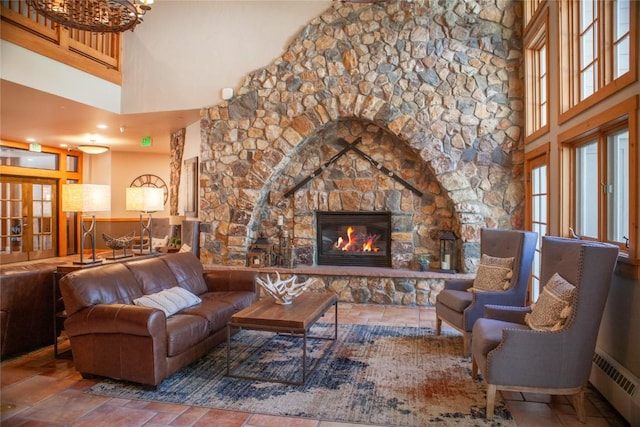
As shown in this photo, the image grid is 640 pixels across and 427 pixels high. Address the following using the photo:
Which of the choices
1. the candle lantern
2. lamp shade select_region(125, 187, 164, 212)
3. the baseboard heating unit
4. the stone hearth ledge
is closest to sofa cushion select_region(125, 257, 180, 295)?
lamp shade select_region(125, 187, 164, 212)

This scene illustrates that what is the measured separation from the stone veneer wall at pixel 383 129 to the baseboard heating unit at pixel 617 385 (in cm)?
251

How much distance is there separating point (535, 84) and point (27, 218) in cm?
1003

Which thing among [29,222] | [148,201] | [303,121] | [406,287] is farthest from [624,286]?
[29,222]

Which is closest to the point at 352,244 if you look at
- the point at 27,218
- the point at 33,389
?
the point at 33,389

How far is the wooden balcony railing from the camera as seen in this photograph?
4.82 m

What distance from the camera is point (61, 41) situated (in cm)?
541

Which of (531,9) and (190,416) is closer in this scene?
(190,416)

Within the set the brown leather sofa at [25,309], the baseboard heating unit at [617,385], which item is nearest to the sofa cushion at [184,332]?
the brown leather sofa at [25,309]

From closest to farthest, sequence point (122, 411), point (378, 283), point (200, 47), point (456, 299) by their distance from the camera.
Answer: point (122, 411)
point (456, 299)
point (378, 283)
point (200, 47)

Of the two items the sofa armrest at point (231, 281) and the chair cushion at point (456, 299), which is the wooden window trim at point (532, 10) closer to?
the chair cushion at point (456, 299)

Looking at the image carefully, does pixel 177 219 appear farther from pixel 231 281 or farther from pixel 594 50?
pixel 594 50

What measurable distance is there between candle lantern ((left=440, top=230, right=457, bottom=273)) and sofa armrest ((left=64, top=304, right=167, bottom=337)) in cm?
381

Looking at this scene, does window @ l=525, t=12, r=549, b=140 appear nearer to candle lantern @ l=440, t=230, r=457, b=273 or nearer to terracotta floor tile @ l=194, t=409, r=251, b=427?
candle lantern @ l=440, t=230, r=457, b=273

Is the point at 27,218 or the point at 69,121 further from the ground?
the point at 69,121
